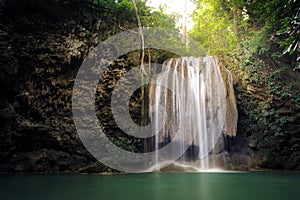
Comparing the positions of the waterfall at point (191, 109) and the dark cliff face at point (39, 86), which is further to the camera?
the waterfall at point (191, 109)

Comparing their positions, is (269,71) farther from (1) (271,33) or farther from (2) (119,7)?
(2) (119,7)

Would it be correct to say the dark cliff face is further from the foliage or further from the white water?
the foliage

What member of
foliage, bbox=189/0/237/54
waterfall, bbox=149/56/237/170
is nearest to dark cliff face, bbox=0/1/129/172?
waterfall, bbox=149/56/237/170

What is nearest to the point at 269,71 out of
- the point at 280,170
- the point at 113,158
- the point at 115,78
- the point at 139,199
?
the point at 280,170

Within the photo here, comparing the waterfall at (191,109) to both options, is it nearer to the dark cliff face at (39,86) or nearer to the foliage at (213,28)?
the dark cliff face at (39,86)

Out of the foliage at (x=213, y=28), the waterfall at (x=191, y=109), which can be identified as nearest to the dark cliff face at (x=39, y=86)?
the waterfall at (x=191, y=109)

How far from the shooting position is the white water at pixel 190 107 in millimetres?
8305

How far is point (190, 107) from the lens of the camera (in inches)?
344

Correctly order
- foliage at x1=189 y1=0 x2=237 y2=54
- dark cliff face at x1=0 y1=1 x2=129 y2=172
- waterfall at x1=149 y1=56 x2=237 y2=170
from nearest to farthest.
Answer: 1. dark cliff face at x1=0 y1=1 x2=129 y2=172
2. waterfall at x1=149 y1=56 x2=237 y2=170
3. foliage at x1=189 y1=0 x2=237 y2=54

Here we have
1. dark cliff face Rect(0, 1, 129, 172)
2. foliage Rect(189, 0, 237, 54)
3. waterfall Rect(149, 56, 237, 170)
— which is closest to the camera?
dark cliff face Rect(0, 1, 129, 172)

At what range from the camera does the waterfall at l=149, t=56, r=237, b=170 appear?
327 inches

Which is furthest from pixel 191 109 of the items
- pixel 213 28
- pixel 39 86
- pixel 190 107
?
pixel 213 28

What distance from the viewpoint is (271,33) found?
9.33 meters

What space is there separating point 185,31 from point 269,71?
8339 mm
